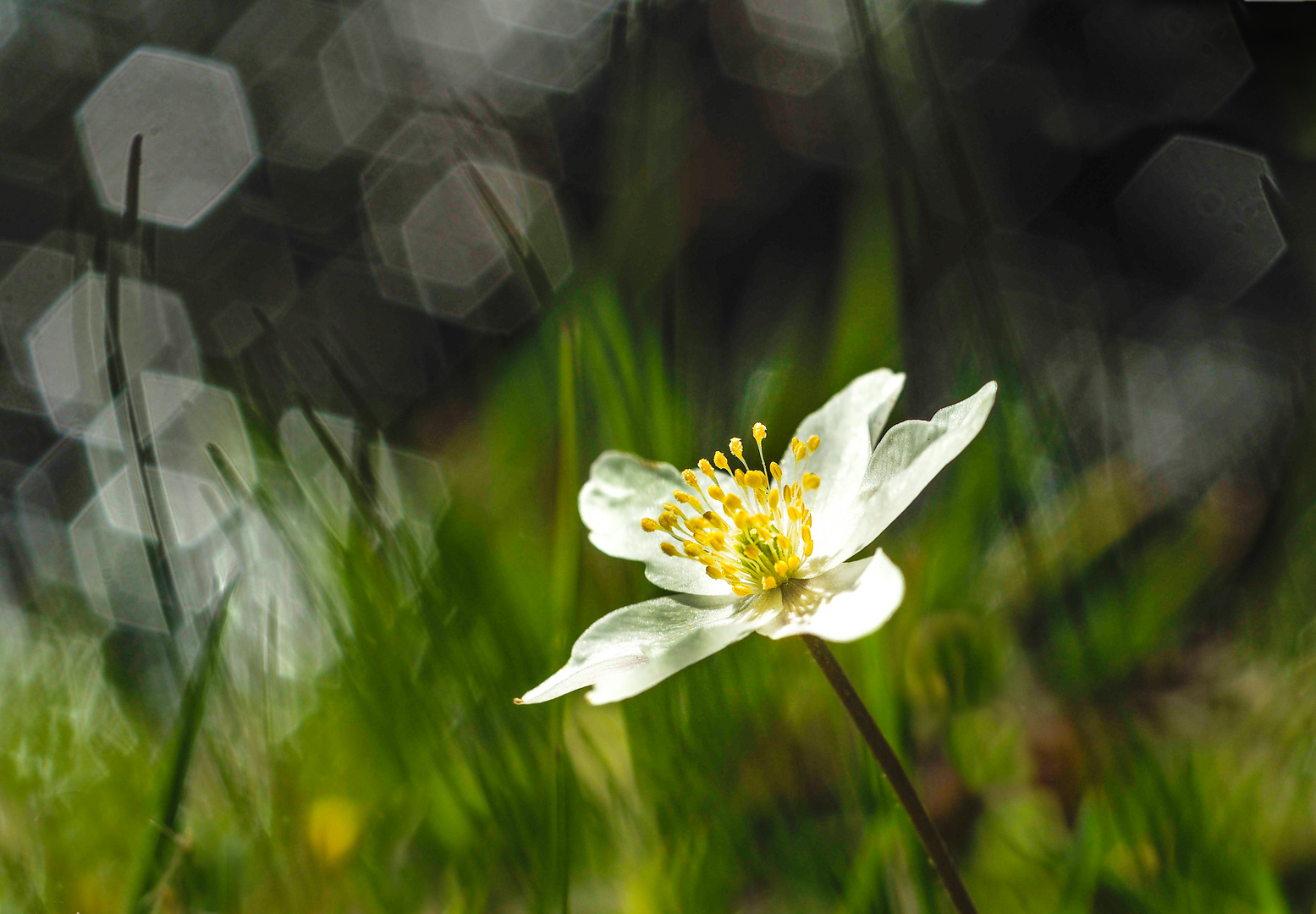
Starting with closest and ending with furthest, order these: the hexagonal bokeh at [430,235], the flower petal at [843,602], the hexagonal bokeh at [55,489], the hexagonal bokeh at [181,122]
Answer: the flower petal at [843,602]
the hexagonal bokeh at [55,489]
the hexagonal bokeh at [430,235]
the hexagonal bokeh at [181,122]

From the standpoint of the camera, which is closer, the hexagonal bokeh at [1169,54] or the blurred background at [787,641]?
the blurred background at [787,641]

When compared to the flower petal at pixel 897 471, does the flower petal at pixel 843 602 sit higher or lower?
lower

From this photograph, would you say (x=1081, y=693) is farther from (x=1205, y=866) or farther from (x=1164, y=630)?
(x=1164, y=630)

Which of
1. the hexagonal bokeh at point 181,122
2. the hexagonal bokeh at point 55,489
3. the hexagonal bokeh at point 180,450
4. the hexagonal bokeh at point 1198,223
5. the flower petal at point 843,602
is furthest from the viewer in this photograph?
the hexagonal bokeh at point 181,122

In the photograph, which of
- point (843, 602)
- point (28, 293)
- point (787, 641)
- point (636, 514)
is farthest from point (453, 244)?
point (843, 602)

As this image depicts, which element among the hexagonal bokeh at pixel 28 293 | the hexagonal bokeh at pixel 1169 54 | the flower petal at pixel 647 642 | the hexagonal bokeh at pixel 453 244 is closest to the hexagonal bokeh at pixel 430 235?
the hexagonal bokeh at pixel 453 244

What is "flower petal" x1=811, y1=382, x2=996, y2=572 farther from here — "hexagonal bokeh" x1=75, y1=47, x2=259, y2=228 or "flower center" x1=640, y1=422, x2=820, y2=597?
"hexagonal bokeh" x1=75, y1=47, x2=259, y2=228

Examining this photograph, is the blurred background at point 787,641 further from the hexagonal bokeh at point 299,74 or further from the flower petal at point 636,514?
the hexagonal bokeh at point 299,74
